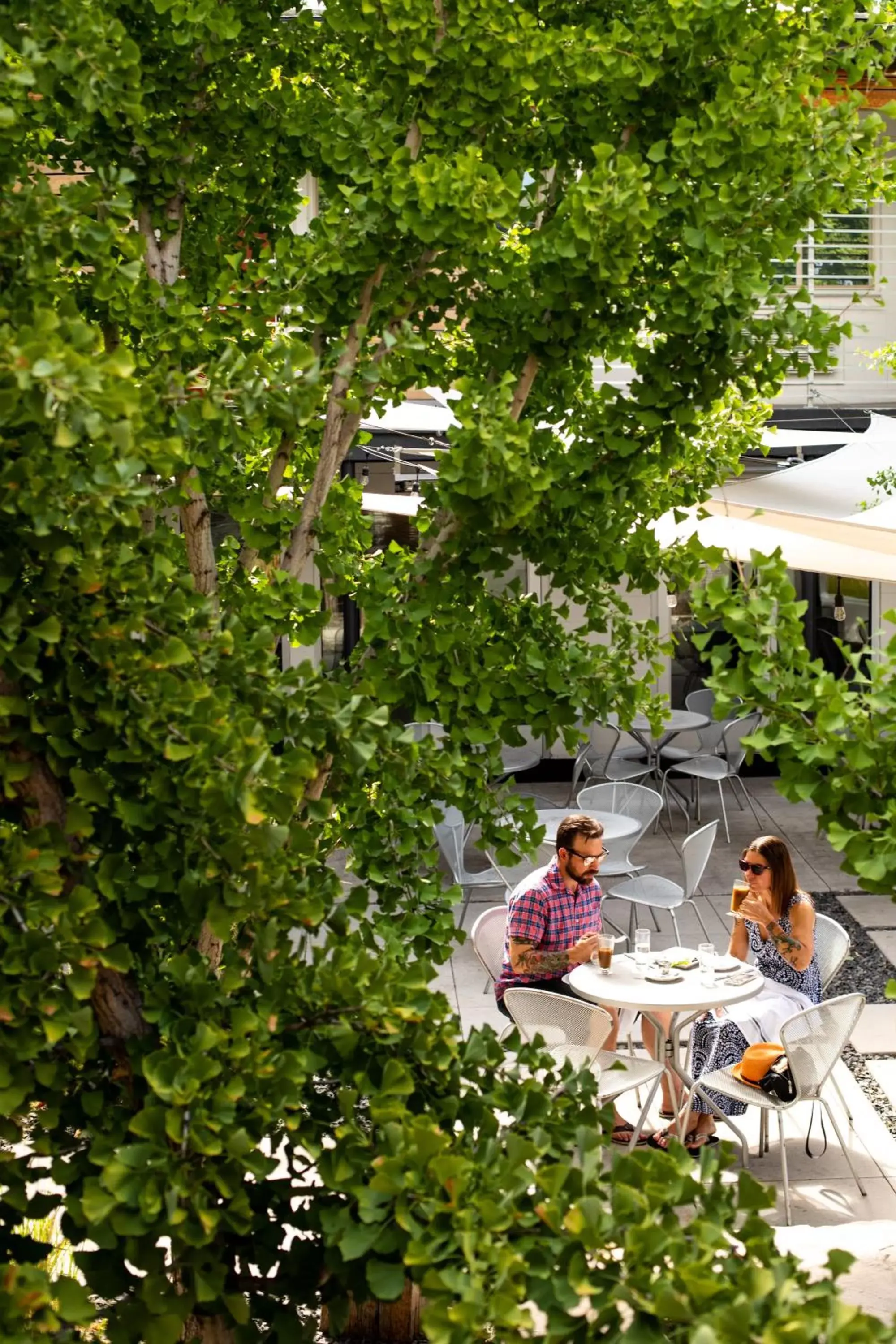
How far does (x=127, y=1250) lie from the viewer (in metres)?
1.95

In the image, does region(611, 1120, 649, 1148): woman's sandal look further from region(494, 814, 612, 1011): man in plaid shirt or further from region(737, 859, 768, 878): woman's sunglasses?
region(737, 859, 768, 878): woman's sunglasses

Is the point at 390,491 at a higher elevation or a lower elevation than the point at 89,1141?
higher

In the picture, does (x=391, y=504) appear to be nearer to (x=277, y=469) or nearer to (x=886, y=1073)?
(x=886, y=1073)

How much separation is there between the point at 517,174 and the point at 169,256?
1084 mm

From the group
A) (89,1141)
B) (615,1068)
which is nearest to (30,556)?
(89,1141)

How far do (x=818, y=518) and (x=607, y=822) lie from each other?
278 centimetres

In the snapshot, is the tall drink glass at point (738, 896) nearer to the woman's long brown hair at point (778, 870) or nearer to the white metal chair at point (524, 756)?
the woman's long brown hair at point (778, 870)

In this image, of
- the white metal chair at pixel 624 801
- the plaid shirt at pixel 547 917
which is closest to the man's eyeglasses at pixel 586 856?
the plaid shirt at pixel 547 917

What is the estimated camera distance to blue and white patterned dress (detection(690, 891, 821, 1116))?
6480mm

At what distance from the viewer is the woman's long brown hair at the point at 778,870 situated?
256 inches

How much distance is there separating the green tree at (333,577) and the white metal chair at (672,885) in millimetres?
4610

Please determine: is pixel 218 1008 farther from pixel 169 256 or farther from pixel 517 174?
pixel 169 256

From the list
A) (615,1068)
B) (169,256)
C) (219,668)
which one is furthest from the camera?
(615,1068)

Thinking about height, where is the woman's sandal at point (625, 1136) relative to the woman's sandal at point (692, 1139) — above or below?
below
